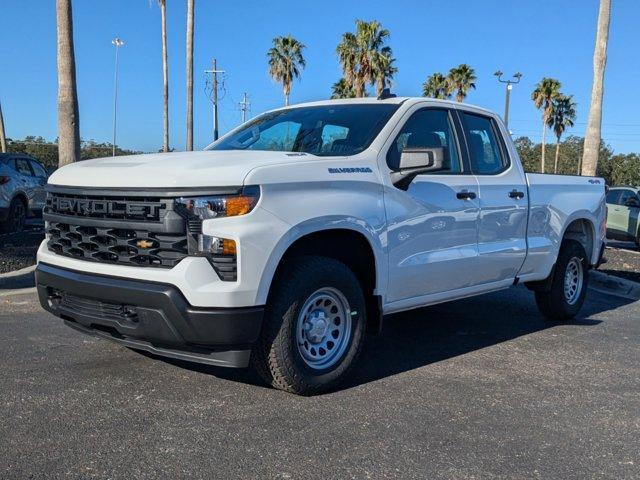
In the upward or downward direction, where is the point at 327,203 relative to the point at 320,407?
upward

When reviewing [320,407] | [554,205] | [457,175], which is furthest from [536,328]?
[320,407]

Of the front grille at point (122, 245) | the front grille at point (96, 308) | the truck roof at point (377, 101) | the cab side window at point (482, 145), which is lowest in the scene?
the front grille at point (96, 308)

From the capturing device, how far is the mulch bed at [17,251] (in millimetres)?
8406

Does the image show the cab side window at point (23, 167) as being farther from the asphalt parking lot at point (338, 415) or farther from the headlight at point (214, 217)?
the headlight at point (214, 217)

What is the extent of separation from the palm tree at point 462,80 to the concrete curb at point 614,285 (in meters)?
35.1

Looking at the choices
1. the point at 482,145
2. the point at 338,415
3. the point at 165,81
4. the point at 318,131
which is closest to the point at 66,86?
the point at 318,131

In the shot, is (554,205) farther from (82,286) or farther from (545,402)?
(82,286)

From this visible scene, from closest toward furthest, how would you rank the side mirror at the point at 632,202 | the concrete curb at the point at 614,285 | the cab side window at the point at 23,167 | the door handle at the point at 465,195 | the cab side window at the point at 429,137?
the cab side window at the point at 429,137 → the door handle at the point at 465,195 → the concrete curb at the point at 614,285 → the cab side window at the point at 23,167 → the side mirror at the point at 632,202

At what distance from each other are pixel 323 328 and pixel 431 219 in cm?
123

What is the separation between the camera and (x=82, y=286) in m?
3.97

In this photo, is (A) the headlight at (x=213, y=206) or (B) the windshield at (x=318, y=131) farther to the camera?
(B) the windshield at (x=318, y=131)

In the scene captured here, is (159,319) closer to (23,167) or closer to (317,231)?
(317,231)

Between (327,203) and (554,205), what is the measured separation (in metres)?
3.20

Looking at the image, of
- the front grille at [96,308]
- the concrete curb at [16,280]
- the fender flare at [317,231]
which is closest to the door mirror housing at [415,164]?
the fender flare at [317,231]
